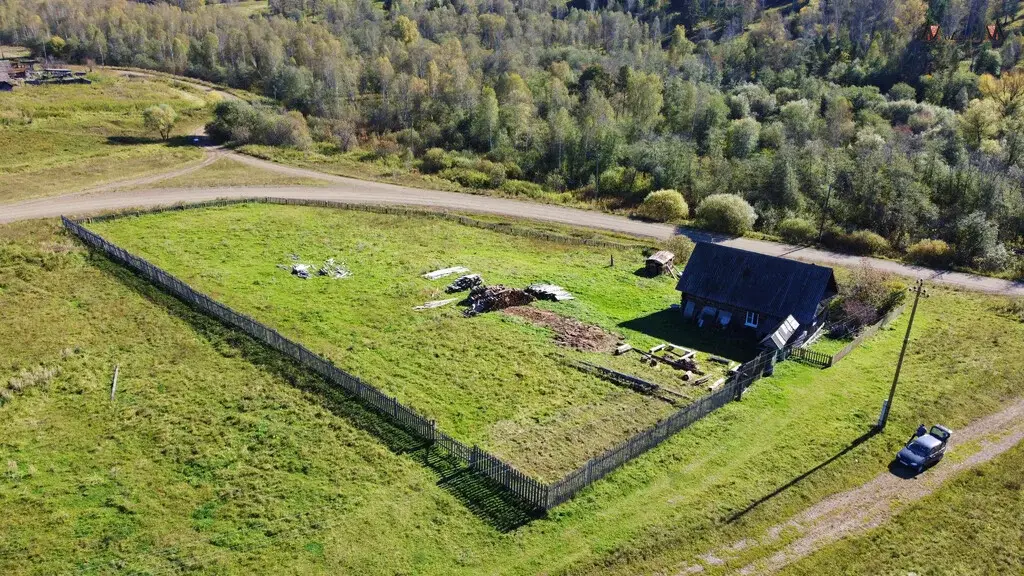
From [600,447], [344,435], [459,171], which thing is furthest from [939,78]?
[344,435]

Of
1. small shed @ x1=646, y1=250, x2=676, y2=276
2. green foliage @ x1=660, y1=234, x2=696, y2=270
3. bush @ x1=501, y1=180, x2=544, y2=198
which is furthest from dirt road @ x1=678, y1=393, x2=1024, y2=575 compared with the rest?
bush @ x1=501, y1=180, x2=544, y2=198

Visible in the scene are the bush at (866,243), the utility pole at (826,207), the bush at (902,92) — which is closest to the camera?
the bush at (866,243)

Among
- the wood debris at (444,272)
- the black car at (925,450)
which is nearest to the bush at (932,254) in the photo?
the black car at (925,450)

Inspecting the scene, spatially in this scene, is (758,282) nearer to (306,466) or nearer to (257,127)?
(306,466)

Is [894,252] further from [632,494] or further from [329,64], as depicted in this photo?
[329,64]

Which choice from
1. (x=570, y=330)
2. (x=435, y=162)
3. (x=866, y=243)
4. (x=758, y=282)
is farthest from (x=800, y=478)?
(x=435, y=162)

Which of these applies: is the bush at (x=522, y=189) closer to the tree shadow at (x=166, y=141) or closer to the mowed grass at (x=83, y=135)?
the mowed grass at (x=83, y=135)
